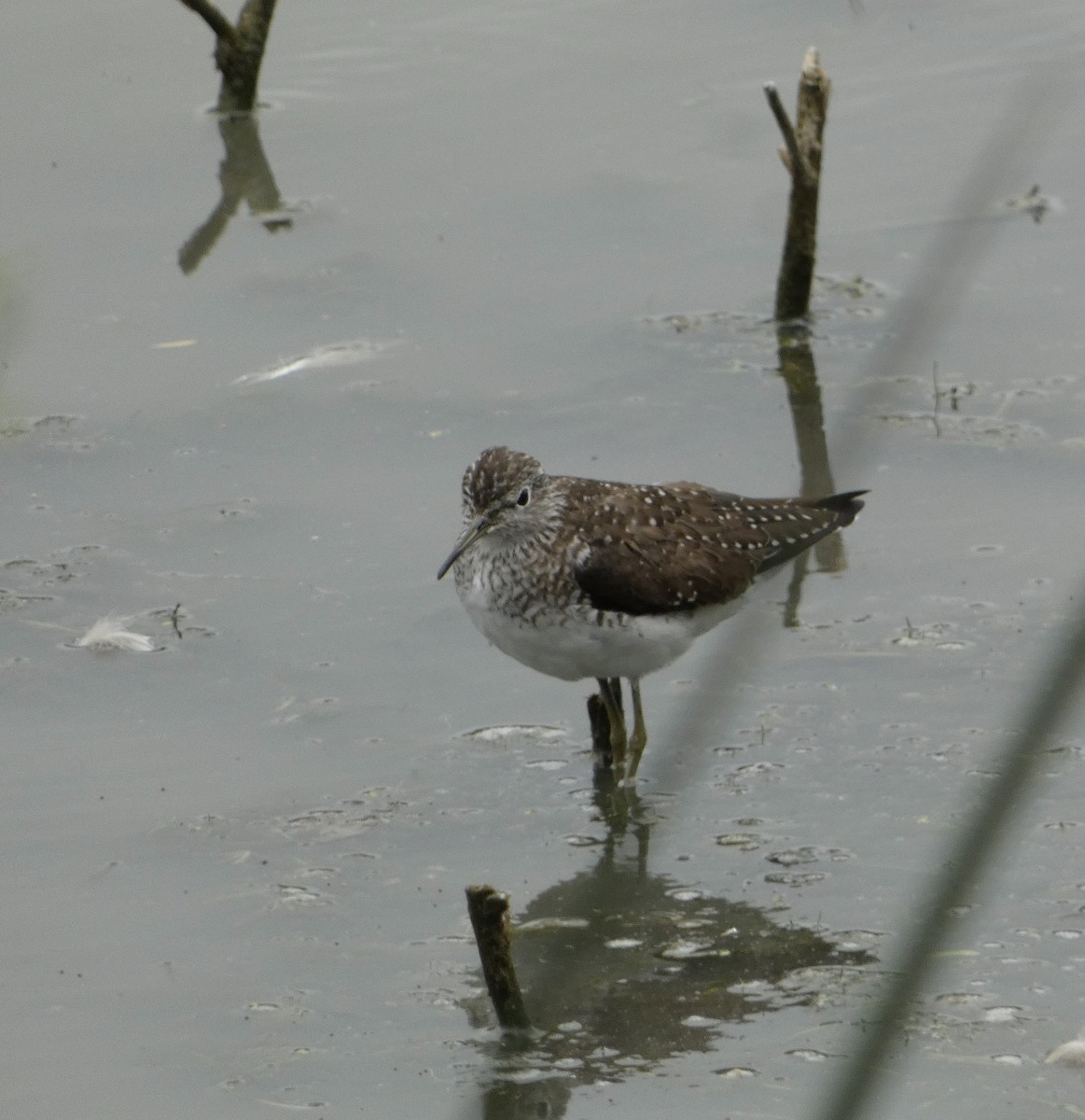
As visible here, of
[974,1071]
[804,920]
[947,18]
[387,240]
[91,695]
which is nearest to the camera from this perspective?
[974,1071]

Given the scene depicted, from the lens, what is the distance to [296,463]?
856 centimetres

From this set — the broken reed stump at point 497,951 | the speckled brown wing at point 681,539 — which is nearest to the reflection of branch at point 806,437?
the speckled brown wing at point 681,539

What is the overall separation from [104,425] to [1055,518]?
448 cm

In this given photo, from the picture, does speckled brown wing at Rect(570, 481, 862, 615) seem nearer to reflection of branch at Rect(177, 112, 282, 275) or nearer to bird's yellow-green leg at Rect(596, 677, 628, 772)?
bird's yellow-green leg at Rect(596, 677, 628, 772)

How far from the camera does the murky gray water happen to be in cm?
504

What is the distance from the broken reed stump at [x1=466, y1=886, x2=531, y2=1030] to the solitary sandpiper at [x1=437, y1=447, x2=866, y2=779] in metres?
1.41

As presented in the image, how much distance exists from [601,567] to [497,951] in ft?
5.75

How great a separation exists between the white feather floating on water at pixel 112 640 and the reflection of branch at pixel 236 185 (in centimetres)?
352

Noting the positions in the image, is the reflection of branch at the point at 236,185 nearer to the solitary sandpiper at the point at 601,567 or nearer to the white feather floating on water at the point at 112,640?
the white feather floating on water at the point at 112,640

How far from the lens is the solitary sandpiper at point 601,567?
5965 millimetres

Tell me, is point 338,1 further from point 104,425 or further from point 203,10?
point 104,425

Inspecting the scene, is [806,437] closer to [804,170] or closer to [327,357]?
[804,170]

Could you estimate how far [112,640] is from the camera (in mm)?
7191

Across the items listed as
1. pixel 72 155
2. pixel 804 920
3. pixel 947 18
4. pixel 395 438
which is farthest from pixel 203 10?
pixel 804 920
